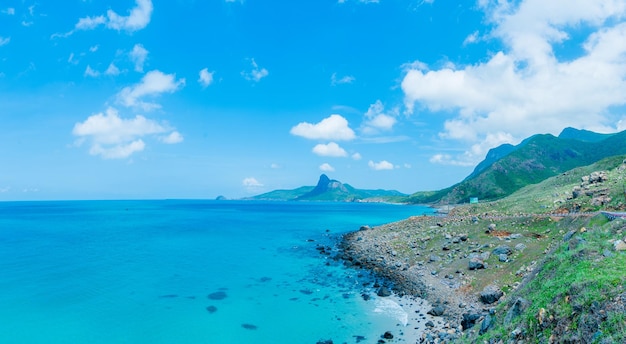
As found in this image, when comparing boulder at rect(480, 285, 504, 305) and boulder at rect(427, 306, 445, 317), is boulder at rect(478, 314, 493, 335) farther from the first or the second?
boulder at rect(480, 285, 504, 305)

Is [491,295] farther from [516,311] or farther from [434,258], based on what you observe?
[434,258]

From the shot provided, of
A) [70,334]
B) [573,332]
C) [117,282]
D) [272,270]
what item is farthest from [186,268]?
[573,332]

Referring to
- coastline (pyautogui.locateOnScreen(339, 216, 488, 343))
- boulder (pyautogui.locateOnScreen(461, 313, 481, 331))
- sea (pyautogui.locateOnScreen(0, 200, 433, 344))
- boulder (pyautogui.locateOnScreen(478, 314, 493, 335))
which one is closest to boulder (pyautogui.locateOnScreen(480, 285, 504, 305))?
coastline (pyautogui.locateOnScreen(339, 216, 488, 343))

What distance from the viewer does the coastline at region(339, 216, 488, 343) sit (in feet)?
82.8

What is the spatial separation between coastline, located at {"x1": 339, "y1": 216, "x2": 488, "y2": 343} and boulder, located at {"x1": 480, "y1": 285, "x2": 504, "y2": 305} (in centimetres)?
64

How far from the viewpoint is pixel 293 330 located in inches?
1083

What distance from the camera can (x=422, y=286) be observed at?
35688mm

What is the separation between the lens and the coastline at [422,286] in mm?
25234

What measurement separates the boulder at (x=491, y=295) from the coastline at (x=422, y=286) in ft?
2.09

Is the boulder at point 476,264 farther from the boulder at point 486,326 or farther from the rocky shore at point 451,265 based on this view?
the boulder at point 486,326

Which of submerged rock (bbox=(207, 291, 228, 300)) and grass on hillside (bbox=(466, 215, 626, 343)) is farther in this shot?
submerged rock (bbox=(207, 291, 228, 300))

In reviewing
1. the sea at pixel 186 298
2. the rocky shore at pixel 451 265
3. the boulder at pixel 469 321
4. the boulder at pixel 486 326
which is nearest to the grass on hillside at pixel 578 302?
the boulder at pixel 486 326

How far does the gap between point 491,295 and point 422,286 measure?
825 centimetres

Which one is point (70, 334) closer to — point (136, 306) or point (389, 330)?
point (136, 306)
